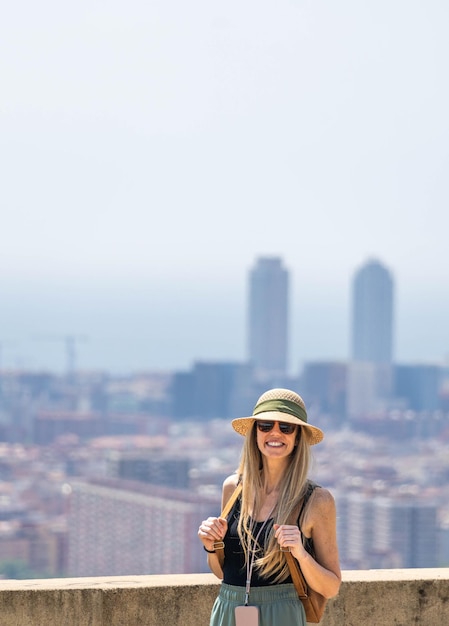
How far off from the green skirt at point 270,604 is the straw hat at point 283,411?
13.9 inches

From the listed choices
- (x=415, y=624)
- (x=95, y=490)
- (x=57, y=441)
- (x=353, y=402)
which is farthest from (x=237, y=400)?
(x=415, y=624)

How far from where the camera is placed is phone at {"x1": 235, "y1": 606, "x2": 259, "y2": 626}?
116 inches

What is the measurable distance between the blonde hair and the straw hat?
3 cm

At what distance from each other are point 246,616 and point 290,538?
214 millimetres

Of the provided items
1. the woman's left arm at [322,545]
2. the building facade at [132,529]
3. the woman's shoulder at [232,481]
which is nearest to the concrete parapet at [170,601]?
the woman's shoulder at [232,481]

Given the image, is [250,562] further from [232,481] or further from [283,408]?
[283,408]

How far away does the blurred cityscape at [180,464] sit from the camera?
98875 mm

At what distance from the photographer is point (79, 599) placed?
4.01 metres

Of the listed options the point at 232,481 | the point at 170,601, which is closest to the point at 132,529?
the point at 170,601

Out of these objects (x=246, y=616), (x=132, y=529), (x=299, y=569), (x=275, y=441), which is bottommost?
(x=132, y=529)

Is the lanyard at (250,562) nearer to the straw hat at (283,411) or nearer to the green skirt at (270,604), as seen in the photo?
the green skirt at (270,604)

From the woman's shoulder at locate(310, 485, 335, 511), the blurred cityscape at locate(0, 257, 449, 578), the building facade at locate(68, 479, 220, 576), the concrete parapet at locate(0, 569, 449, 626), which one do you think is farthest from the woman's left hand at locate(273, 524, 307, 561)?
the building facade at locate(68, 479, 220, 576)

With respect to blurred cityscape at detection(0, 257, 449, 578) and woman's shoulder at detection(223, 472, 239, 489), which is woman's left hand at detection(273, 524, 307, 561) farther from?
blurred cityscape at detection(0, 257, 449, 578)

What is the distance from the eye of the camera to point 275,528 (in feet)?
9.61
